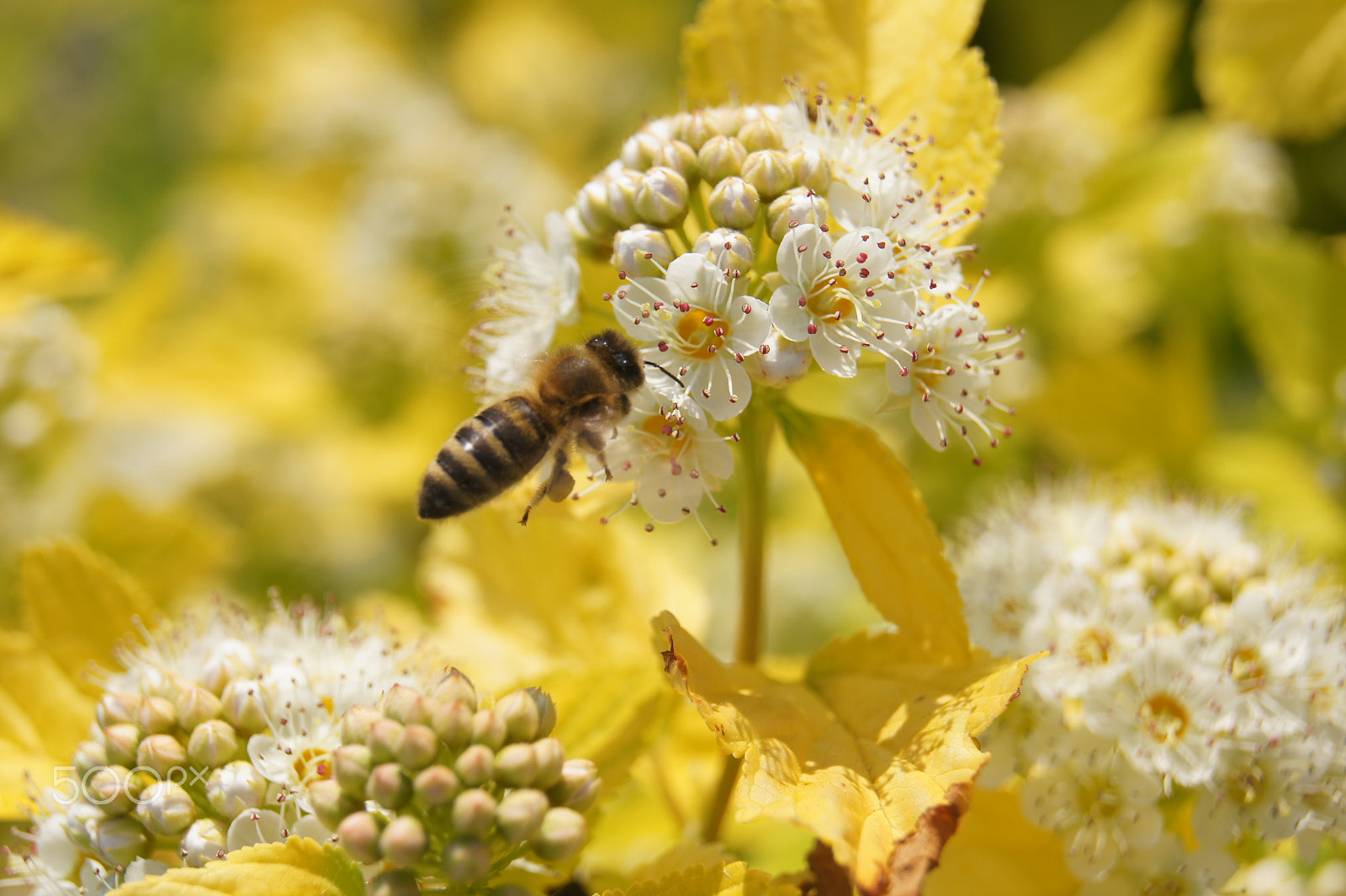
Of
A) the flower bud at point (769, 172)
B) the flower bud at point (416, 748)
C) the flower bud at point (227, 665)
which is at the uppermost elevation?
the flower bud at point (769, 172)

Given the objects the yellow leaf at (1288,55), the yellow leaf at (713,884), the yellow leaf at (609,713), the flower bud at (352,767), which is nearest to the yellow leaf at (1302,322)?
the yellow leaf at (1288,55)

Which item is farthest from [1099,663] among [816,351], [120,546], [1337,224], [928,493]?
[1337,224]

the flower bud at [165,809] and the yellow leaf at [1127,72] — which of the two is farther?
the yellow leaf at [1127,72]

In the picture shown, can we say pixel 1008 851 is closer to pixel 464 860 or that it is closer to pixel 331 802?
pixel 464 860

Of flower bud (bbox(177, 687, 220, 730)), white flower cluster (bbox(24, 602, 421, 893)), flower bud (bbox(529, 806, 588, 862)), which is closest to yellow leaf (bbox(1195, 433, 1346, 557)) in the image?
flower bud (bbox(529, 806, 588, 862))

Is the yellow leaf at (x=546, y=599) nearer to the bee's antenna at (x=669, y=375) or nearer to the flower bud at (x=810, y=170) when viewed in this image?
the bee's antenna at (x=669, y=375)

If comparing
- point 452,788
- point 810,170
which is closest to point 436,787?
point 452,788

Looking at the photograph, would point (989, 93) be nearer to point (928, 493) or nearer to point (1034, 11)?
point (928, 493)
